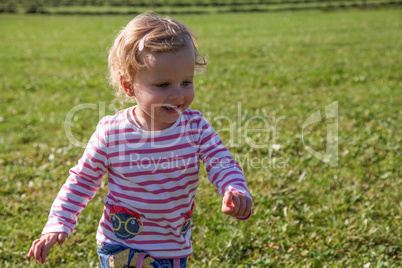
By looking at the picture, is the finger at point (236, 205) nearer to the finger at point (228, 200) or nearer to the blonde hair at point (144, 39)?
the finger at point (228, 200)

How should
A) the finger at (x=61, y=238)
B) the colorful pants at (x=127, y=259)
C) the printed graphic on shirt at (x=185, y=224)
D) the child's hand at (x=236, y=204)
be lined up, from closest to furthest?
the child's hand at (x=236, y=204) < the finger at (x=61, y=238) < the colorful pants at (x=127, y=259) < the printed graphic on shirt at (x=185, y=224)

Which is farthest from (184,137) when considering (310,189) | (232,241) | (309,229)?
(310,189)

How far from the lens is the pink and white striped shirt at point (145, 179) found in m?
2.38

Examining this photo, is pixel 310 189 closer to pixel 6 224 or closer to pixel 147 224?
pixel 147 224

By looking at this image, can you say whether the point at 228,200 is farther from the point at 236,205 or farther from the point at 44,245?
the point at 44,245

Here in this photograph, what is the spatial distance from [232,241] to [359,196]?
4.80 feet

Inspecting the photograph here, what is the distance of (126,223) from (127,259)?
0.20m

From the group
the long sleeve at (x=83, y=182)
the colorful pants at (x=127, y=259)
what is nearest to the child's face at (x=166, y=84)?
the long sleeve at (x=83, y=182)

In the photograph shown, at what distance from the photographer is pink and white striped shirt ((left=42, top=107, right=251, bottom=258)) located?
2.38 m

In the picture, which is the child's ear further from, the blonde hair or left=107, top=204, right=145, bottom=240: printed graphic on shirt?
left=107, top=204, right=145, bottom=240: printed graphic on shirt

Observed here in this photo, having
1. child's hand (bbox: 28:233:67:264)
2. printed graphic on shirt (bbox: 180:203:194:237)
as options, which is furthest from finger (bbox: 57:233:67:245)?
printed graphic on shirt (bbox: 180:203:194:237)

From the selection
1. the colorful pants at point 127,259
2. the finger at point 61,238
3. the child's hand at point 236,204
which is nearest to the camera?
the child's hand at point 236,204

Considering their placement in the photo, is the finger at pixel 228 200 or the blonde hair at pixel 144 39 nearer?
the finger at pixel 228 200

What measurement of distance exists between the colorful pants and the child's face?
76 cm
